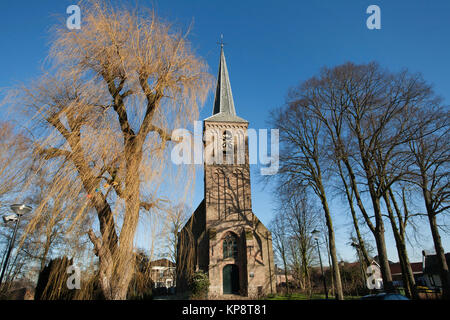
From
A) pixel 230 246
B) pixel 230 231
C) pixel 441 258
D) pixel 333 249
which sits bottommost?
pixel 441 258

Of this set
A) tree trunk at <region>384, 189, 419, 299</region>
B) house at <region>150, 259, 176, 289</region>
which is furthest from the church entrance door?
tree trunk at <region>384, 189, 419, 299</region>

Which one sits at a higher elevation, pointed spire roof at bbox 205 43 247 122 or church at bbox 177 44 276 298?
pointed spire roof at bbox 205 43 247 122

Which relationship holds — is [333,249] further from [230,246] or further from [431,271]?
[431,271]

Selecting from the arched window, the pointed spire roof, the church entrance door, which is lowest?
the church entrance door

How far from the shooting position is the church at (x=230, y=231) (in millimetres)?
22578

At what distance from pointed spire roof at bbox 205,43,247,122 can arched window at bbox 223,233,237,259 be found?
11.7 m

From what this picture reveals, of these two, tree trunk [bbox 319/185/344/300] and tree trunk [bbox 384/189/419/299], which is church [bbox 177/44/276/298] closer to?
tree trunk [bbox 319/185/344/300]

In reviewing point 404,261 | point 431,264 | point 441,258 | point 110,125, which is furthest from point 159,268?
point 431,264

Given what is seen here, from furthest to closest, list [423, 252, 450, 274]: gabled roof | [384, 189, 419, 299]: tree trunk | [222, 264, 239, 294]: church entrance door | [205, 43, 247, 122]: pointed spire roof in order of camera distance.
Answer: [423, 252, 450, 274]: gabled roof < [205, 43, 247, 122]: pointed spire roof < [222, 264, 239, 294]: church entrance door < [384, 189, 419, 299]: tree trunk

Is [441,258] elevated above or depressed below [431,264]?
below

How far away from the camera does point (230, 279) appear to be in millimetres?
23141

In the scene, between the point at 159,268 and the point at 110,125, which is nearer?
the point at 110,125

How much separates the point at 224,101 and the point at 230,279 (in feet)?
60.2

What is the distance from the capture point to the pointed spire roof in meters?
28.3
